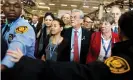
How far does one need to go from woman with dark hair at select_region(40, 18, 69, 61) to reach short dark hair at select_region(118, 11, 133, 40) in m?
2.65

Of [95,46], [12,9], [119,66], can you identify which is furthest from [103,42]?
[119,66]

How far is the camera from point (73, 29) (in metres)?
5.12

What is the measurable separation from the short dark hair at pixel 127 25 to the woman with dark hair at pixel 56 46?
104 inches

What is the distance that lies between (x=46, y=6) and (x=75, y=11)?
32.0 metres

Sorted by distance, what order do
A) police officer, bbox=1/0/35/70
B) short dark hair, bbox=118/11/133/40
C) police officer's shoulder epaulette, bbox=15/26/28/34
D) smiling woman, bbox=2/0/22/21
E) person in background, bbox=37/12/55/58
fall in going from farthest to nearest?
person in background, bbox=37/12/55/58, smiling woman, bbox=2/0/22/21, police officer's shoulder epaulette, bbox=15/26/28/34, police officer, bbox=1/0/35/70, short dark hair, bbox=118/11/133/40

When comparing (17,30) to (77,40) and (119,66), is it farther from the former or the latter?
(77,40)

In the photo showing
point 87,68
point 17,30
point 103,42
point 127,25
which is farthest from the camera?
point 103,42

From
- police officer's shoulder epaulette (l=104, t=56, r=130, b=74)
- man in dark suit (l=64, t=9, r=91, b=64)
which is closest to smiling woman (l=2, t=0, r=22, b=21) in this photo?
police officer's shoulder epaulette (l=104, t=56, r=130, b=74)

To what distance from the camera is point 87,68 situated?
209 cm

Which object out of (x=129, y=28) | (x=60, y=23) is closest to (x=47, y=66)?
(x=129, y=28)

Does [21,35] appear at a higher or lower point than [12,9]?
lower

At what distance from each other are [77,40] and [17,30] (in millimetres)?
2157

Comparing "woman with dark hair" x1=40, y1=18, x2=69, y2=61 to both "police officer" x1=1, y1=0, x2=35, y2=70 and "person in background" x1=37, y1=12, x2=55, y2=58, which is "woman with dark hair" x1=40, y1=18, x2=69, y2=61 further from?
"police officer" x1=1, y1=0, x2=35, y2=70

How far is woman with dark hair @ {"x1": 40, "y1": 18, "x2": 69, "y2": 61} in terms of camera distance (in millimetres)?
4918
